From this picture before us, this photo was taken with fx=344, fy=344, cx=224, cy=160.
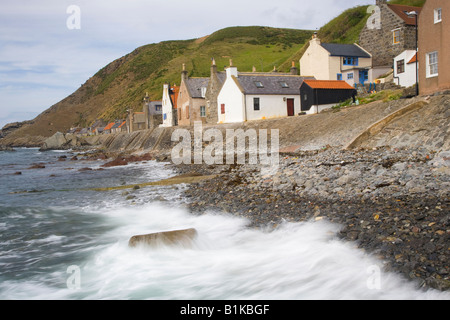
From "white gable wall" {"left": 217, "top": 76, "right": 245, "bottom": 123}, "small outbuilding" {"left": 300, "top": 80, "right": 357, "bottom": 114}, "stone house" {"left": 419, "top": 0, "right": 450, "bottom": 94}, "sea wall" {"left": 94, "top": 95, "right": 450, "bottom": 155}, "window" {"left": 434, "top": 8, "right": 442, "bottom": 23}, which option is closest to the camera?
"sea wall" {"left": 94, "top": 95, "right": 450, "bottom": 155}

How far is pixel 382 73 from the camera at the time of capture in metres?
40.5

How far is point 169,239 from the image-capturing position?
329 inches

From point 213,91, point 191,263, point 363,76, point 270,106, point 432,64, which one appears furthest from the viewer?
point 213,91

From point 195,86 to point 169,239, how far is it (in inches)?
1544

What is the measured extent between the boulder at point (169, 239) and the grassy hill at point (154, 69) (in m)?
91.9

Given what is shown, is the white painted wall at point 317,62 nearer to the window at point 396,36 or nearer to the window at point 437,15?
the window at point 396,36

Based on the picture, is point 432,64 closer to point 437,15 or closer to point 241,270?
point 437,15

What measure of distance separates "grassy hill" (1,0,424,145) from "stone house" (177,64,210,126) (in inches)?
2105

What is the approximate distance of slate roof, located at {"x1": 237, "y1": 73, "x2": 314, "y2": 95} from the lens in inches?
1367

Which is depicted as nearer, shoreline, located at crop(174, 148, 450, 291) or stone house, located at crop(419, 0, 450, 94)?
shoreline, located at crop(174, 148, 450, 291)

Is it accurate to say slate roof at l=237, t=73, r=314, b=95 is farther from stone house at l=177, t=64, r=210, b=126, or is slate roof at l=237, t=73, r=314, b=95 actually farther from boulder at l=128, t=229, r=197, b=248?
boulder at l=128, t=229, r=197, b=248

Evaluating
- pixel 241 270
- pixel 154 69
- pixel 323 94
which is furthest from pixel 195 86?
pixel 154 69

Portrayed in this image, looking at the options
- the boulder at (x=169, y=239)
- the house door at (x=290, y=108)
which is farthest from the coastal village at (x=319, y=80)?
the boulder at (x=169, y=239)

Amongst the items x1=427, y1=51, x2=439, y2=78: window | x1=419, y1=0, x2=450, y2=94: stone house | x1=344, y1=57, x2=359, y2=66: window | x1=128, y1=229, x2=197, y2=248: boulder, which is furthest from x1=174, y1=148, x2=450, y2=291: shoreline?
x1=344, y1=57, x2=359, y2=66: window
